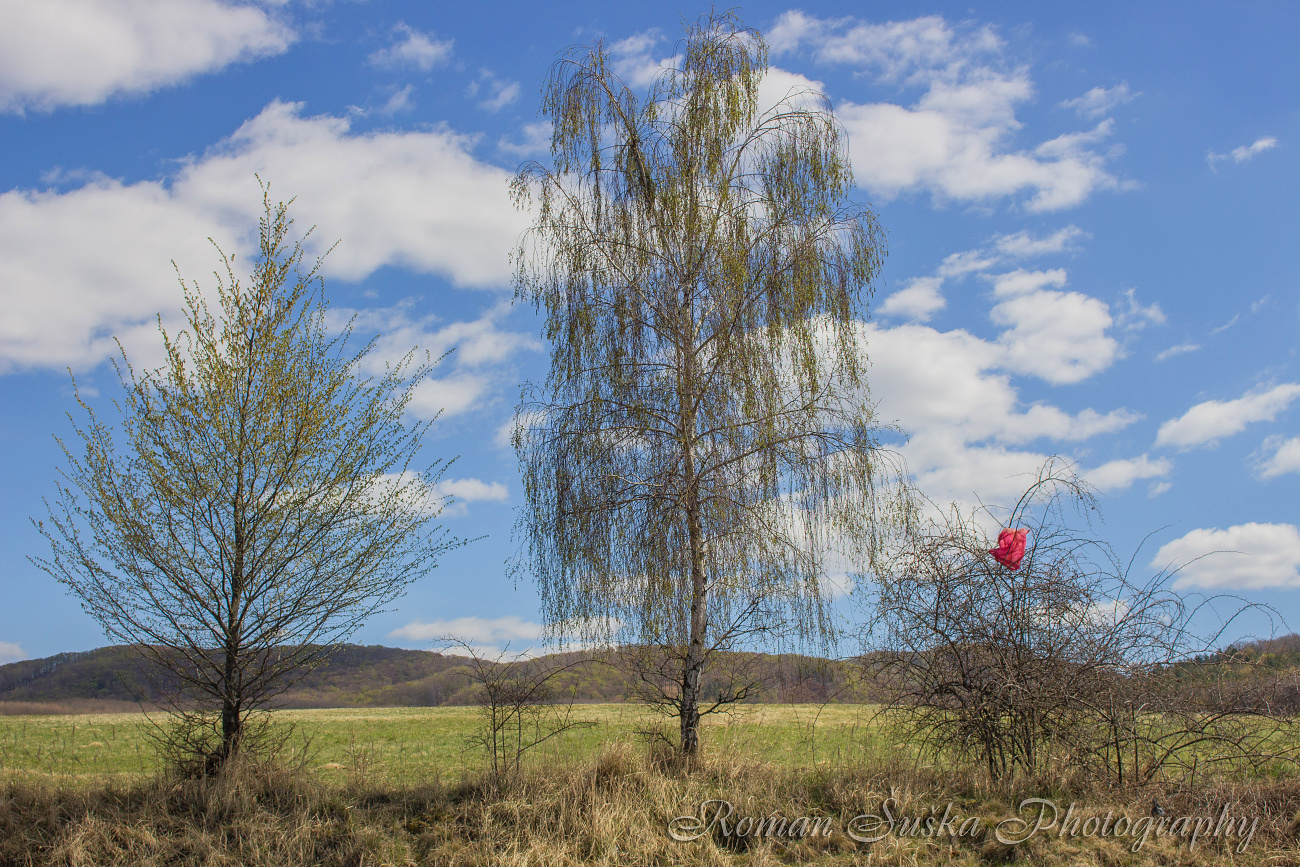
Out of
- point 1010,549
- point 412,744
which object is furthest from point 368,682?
point 1010,549

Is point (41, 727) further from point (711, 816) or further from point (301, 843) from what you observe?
point (711, 816)

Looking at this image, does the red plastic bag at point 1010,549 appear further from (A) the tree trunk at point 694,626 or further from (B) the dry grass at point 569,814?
(A) the tree trunk at point 694,626

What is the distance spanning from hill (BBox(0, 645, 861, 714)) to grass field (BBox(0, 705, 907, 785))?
56cm

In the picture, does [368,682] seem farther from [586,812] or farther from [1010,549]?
[1010,549]

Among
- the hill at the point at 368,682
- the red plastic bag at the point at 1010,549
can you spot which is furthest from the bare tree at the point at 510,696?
the red plastic bag at the point at 1010,549

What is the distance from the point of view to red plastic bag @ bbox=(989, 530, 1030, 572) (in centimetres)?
789

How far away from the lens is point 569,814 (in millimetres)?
7004

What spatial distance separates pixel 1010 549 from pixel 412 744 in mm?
12954

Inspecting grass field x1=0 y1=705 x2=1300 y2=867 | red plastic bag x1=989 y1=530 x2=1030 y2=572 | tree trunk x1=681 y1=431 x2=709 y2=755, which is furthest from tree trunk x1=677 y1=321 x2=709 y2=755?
red plastic bag x1=989 y1=530 x2=1030 y2=572

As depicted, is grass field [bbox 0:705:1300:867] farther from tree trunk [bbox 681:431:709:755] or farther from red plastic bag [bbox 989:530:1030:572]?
red plastic bag [bbox 989:530:1030:572]

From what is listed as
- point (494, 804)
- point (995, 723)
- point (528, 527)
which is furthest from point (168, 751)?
point (995, 723)

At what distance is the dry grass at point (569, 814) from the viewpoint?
644cm

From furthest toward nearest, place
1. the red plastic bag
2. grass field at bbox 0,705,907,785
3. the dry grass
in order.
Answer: grass field at bbox 0,705,907,785 → the red plastic bag → the dry grass

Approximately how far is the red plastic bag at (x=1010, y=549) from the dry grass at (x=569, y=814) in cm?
213
